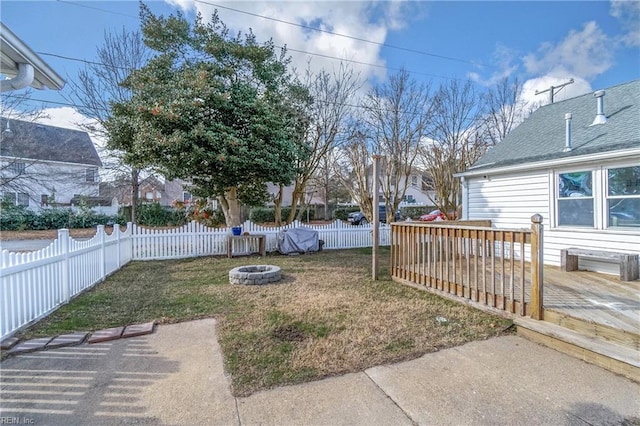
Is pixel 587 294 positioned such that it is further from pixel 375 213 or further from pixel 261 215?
pixel 261 215

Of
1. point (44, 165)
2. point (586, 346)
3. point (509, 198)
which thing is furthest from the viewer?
point (44, 165)

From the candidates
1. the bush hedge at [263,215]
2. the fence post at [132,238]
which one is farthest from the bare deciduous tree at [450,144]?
the fence post at [132,238]

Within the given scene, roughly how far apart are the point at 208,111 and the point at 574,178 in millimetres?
9044

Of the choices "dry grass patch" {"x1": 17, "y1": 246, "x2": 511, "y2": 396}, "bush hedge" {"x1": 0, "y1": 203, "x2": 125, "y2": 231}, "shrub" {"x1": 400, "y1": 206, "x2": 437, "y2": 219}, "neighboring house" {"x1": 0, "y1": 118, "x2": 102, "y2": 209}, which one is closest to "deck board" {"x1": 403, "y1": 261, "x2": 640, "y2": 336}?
"dry grass patch" {"x1": 17, "y1": 246, "x2": 511, "y2": 396}

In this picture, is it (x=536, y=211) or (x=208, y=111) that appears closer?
(x=536, y=211)

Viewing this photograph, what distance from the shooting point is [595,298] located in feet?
13.6

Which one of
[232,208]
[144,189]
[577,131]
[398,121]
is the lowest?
[232,208]

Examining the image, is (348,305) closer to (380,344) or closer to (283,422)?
(380,344)

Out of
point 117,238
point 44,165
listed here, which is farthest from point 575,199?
point 44,165

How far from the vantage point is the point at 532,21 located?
891 centimetres

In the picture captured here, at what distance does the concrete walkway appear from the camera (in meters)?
2.15

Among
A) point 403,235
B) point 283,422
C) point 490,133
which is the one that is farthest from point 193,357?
point 490,133

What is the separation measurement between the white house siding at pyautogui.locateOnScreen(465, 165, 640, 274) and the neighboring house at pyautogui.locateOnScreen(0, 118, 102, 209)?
16978mm

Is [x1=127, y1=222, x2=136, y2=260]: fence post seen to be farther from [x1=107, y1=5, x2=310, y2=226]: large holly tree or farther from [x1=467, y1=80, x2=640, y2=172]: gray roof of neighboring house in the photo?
[x1=467, y1=80, x2=640, y2=172]: gray roof of neighboring house
